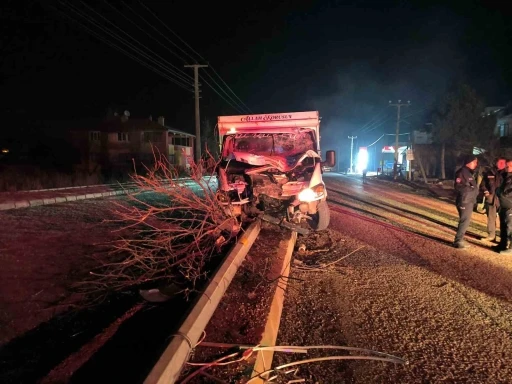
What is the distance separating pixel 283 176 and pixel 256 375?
16.5ft

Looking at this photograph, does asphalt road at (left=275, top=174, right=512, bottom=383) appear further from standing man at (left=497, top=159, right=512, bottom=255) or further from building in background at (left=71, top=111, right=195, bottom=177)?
building in background at (left=71, top=111, right=195, bottom=177)

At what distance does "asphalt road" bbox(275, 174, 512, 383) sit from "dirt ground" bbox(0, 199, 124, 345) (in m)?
3.08

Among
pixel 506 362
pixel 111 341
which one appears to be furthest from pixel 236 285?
pixel 506 362

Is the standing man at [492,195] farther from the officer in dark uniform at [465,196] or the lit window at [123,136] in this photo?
the lit window at [123,136]

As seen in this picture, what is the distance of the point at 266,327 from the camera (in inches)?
152

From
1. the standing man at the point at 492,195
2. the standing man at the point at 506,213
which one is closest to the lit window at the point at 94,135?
the standing man at the point at 492,195

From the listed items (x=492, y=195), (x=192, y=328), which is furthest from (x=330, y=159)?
(x=192, y=328)

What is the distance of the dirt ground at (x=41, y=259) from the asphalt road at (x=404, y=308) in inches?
121

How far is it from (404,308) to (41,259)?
5.60 m

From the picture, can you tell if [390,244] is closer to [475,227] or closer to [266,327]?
[475,227]

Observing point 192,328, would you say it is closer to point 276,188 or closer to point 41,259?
point 41,259

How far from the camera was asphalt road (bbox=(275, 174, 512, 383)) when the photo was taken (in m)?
3.32

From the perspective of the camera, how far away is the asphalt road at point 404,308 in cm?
332

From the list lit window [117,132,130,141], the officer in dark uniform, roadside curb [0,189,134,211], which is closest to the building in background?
lit window [117,132,130,141]
